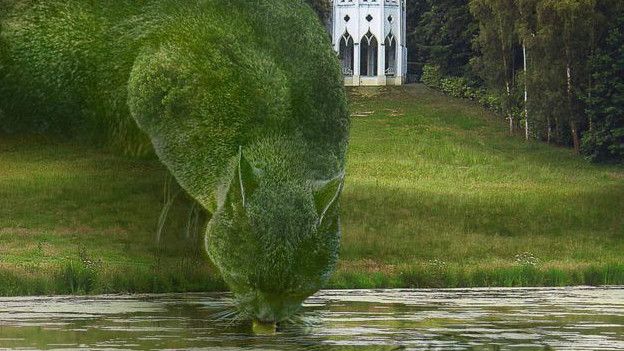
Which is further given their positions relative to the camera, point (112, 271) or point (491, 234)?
point (491, 234)

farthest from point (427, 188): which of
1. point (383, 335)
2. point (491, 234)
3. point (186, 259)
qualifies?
point (383, 335)

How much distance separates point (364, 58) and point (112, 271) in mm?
44405

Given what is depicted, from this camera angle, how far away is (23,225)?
34156 mm

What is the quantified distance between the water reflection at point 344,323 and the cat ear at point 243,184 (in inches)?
63.7

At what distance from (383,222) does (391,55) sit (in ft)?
110

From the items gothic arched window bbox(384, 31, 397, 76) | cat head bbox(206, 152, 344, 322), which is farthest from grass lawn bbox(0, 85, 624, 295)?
gothic arched window bbox(384, 31, 397, 76)

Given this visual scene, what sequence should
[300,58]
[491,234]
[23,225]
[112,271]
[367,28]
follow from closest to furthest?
[300,58]
[112,271]
[23,225]
[491,234]
[367,28]

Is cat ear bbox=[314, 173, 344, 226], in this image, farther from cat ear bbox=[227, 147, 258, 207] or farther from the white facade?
the white facade

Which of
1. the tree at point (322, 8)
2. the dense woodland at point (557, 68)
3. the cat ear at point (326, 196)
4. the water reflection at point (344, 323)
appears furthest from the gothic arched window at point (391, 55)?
the cat ear at point (326, 196)

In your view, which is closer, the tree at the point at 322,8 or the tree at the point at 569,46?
the tree at the point at 569,46

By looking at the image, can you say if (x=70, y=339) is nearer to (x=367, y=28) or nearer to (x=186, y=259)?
(x=186, y=259)

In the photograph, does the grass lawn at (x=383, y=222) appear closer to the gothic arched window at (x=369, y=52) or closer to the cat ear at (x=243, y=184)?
the cat ear at (x=243, y=184)

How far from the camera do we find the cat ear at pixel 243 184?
666 inches

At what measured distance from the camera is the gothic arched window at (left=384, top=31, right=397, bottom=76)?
69.3 metres
